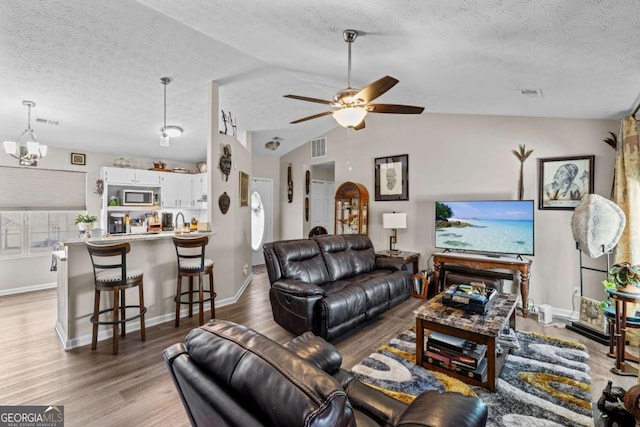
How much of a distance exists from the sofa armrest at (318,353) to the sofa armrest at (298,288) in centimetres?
121

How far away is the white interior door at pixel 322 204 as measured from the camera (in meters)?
7.13

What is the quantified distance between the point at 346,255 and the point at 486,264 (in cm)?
193

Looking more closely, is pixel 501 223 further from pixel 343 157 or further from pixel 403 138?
pixel 343 157

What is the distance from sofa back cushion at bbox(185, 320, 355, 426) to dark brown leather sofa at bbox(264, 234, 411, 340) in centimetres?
195

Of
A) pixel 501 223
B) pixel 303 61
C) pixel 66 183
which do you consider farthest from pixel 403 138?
pixel 66 183

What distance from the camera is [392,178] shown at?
5.50m

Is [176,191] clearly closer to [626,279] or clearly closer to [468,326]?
[468,326]

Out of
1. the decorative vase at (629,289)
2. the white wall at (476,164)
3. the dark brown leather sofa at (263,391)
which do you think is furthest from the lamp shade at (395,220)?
the dark brown leather sofa at (263,391)

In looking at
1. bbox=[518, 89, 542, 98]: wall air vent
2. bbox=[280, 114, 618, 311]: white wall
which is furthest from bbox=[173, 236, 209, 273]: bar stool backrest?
bbox=[518, 89, 542, 98]: wall air vent

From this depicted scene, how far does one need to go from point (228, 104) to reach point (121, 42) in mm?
1825

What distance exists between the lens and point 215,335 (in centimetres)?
101

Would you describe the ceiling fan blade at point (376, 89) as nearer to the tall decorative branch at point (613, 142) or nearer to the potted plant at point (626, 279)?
the potted plant at point (626, 279)

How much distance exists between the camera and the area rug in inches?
77.1

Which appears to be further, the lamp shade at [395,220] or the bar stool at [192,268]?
the lamp shade at [395,220]
